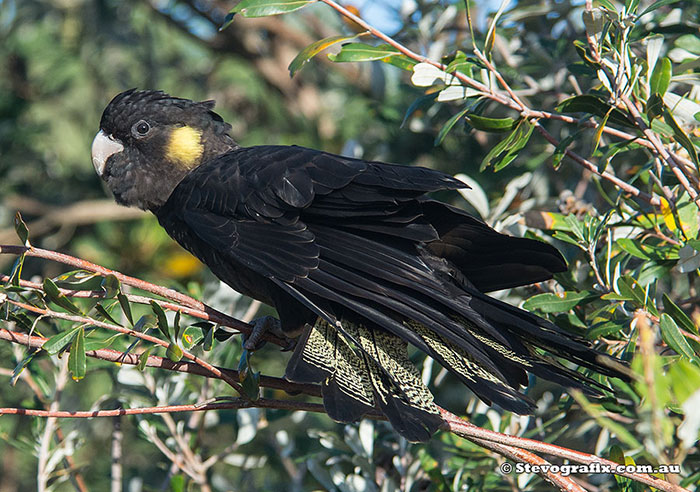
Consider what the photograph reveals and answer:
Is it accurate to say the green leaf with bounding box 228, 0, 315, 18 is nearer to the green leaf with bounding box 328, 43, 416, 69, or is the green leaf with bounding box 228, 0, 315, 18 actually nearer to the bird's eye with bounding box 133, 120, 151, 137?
the green leaf with bounding box 328, 43, 416, 69

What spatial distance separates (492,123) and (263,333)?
810mm

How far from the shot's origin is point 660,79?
1558mm

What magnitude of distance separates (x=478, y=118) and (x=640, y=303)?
57cm

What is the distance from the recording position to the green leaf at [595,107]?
1.62 metres

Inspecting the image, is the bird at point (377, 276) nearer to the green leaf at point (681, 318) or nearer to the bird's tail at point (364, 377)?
the bird's tail at point (364, 377)

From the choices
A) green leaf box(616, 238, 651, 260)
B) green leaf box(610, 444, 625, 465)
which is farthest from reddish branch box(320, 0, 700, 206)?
green leaf box(610, 444, 625, 465)

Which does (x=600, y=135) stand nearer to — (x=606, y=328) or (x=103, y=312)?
(x=606, y=328)

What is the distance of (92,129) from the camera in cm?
417

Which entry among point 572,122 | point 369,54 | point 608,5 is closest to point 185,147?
point 369,54

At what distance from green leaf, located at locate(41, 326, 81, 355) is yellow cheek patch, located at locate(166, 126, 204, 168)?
0.98 m

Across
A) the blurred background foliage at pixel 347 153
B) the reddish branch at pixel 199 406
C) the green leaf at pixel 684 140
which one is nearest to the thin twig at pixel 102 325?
the reddish branch at pixel 199 406

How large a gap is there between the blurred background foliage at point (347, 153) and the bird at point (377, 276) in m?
0.14

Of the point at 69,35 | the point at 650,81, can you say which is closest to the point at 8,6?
the point at 69,35

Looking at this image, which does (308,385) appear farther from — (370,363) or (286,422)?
(286,422)
